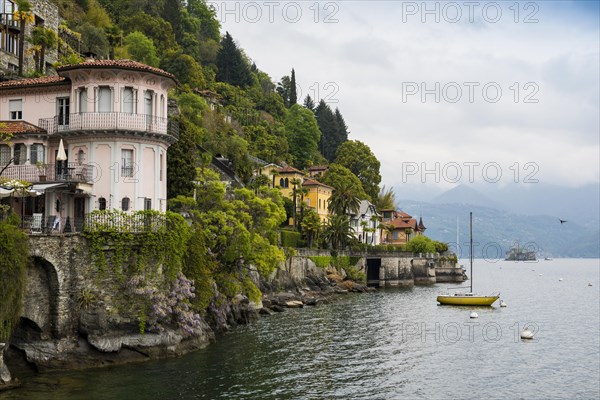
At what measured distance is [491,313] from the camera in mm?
79312

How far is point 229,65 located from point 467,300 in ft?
324

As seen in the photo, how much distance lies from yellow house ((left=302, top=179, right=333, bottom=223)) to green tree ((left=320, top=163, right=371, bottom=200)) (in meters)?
5.54

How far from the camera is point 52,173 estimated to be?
1734 inches

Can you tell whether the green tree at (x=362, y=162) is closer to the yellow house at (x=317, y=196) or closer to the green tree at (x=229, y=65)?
the yellow house at (x=317, y=196)

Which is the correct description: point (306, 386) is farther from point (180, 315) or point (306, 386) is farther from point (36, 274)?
point (36, 274)

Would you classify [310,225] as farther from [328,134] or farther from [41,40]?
[328,134]

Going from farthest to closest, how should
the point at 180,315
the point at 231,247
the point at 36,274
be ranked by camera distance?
the point at 231,247, the point at 180,315, the point at 36,274

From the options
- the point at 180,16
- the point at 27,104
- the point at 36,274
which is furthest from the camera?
the point at 180,16

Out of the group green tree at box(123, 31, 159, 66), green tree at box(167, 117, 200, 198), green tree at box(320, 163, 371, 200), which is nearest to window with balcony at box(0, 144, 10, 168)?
green tree at box(167, 117, 200, 198)

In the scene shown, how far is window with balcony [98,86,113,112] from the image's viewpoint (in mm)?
43344

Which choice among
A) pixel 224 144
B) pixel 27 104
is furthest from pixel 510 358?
pixel 224 144

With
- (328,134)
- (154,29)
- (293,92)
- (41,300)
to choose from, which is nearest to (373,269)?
(154,29)

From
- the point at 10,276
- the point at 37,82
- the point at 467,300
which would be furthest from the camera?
the point at 467,300

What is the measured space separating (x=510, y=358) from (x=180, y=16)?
12576 cm
